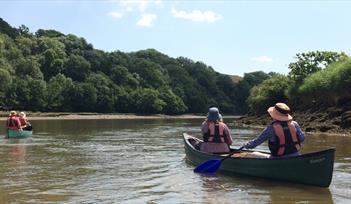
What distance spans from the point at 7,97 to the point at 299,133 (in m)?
82.3

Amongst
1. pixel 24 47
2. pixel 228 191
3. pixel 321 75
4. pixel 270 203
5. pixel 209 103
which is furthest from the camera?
pixel 209 103

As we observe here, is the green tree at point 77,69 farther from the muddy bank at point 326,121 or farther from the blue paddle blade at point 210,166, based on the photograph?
the blue paddle blade at point 210,166

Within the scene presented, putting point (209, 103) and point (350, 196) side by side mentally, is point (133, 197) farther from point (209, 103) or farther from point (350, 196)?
point (209, 103)

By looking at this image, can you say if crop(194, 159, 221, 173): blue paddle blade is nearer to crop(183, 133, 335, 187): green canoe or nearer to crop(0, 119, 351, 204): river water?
crop(183, 133, 335, 187): green canoe

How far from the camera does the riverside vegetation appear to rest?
4047 centimetres

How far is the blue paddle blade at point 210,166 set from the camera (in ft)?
47.5

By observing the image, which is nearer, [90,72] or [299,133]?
[299,133]

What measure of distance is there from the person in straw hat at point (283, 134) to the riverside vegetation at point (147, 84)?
2060 centimetres

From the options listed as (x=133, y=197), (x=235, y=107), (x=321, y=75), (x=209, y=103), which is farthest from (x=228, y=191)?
(x=235, y=107)

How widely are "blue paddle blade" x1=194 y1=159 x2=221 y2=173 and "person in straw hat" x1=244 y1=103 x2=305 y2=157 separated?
80.6 inches

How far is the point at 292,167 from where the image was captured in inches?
Result: 487

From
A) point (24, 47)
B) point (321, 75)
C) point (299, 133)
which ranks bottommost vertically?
point (299, 133)

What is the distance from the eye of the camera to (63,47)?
401ft

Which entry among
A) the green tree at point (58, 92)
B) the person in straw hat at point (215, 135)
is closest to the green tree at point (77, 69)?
the green tree at point (58, 92)
